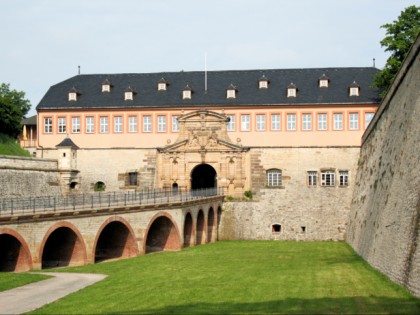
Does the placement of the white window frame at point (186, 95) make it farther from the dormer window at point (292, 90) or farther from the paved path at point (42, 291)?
the paved path at point (42, 291)

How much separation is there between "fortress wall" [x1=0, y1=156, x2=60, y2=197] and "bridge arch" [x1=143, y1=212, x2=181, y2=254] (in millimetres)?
10045

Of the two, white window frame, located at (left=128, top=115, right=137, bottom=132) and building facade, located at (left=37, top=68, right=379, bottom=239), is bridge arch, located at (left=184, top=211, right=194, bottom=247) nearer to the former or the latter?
building facade, located at (left=37, top=68, right=379, bottom=239)

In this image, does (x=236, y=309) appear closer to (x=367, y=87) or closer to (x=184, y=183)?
(x=184, y=183)

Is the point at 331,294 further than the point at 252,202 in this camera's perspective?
No

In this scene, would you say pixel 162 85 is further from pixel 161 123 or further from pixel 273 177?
pixel 273 177

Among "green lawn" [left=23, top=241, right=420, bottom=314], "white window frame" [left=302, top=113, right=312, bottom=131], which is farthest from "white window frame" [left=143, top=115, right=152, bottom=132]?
"green lawn" [left=23, top=241, right=420, bottom=314]

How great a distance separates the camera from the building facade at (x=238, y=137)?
58.6 metres

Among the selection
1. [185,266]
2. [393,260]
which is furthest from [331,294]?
[185,266]

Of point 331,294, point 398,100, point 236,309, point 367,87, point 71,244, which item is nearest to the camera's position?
point 236,309

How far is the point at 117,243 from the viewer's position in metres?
41.3

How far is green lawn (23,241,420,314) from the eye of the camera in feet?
71.5

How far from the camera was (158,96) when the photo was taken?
6309 cm

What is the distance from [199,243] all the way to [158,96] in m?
15.9

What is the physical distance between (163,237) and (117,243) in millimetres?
5362
